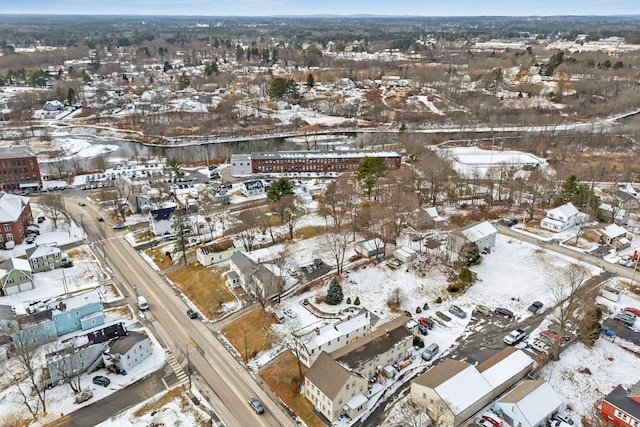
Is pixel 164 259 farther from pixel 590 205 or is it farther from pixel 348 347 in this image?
pixel 590 205

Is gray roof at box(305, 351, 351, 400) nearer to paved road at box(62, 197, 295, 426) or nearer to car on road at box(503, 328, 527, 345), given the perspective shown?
paved road at box(62, 197, 295, 426)

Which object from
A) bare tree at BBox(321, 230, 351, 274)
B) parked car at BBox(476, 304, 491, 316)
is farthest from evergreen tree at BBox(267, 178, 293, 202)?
parked car at BBox(476, 304, 491, 316)

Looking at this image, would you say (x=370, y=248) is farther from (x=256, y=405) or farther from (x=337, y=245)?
(x=256, y=405)

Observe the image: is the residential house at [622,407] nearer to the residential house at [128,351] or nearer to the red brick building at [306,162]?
the residential house at [128,351]

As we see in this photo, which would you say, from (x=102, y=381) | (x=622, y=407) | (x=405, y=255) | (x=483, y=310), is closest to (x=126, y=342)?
(x=102, y=381)

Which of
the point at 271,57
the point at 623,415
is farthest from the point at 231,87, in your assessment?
the point at 623,415

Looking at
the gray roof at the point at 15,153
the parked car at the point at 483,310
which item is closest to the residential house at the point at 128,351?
the parked car at the point at 483,310
